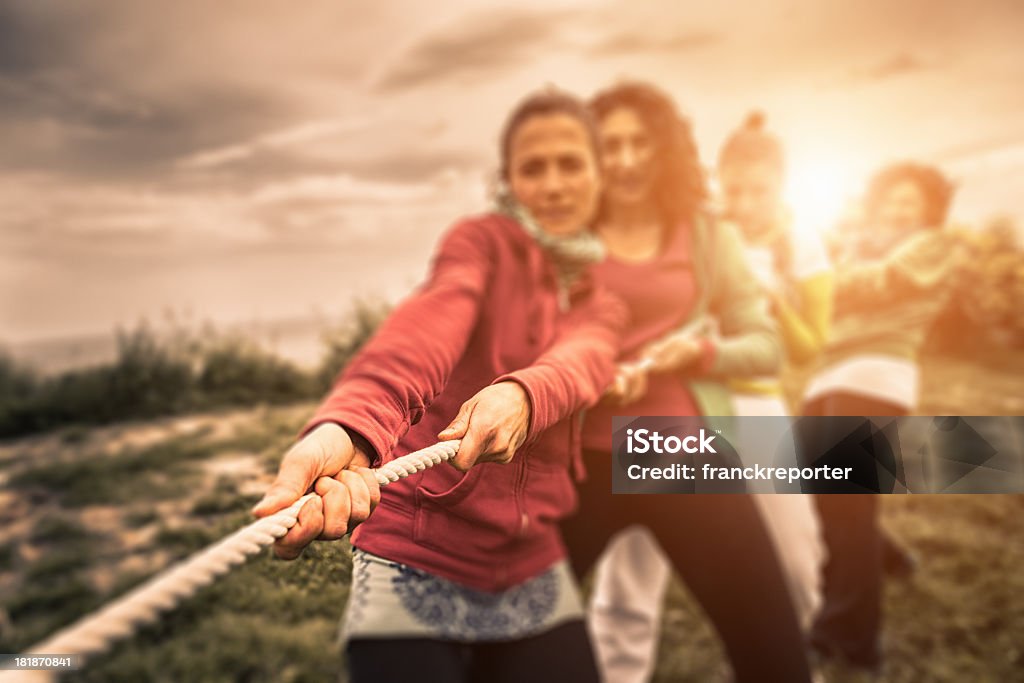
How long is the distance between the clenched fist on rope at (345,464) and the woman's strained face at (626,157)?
121 centimetres

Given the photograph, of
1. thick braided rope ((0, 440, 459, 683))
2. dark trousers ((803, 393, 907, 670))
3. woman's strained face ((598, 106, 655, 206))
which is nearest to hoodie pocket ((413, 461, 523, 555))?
thick braided rope ((0, 440, 459, 683))

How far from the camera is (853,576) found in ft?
9.63

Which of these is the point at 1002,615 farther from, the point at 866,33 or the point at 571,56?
the point at 571,56

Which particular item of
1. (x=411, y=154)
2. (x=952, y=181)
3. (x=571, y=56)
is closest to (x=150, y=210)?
(x=411, y=154)

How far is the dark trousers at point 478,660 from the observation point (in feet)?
4.10

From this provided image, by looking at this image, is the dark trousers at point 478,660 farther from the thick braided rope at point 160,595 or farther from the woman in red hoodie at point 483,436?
the thick braided rope at point 160,595

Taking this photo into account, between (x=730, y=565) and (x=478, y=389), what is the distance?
50.4 inches

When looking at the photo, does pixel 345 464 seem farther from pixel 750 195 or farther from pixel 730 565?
pixel 750 195

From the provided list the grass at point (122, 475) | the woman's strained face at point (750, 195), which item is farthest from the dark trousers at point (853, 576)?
the grass at point (122, 475)

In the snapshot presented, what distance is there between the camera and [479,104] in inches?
118

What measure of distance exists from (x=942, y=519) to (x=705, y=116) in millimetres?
3125

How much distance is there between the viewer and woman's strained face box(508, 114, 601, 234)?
5.25ft

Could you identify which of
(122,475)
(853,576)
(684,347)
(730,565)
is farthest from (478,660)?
(122,475)

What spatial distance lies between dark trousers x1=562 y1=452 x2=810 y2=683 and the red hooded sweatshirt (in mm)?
503
